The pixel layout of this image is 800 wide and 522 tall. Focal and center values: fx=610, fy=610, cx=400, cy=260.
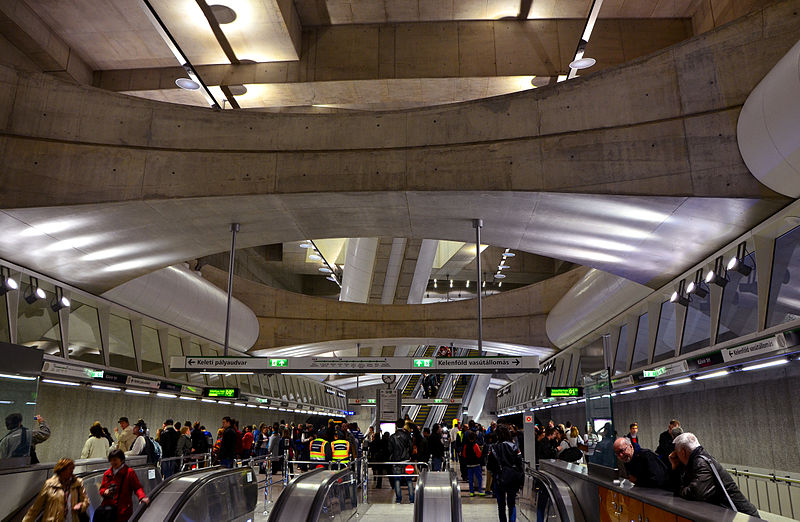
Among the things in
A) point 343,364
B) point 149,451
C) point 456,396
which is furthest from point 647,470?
point 456,396

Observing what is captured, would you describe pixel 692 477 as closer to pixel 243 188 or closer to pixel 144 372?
pixel 243 188

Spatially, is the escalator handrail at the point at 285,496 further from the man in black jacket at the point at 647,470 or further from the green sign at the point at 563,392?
the green sign at the point at 563,392

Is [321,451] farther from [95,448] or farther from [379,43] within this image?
[379,43]

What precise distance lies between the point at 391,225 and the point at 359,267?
1760 cm

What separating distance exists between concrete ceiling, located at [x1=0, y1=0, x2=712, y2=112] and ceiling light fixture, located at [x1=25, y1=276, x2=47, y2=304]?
19.5 feet

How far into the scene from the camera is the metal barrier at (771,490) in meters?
8.94

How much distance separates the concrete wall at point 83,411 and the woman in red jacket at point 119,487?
7044 mm

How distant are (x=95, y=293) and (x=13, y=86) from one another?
525cm

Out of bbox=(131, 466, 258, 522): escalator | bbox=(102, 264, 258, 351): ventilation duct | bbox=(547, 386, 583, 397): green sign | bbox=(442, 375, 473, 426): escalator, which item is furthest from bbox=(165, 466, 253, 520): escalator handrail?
bbox=(442, 375, 473, 426): escalator

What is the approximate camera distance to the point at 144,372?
16312 millimetres

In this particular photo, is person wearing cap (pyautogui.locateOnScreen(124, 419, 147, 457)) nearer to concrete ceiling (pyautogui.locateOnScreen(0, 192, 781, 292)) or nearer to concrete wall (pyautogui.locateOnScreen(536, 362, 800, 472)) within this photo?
concrete ceiling (pyautogui.locateOnScreen(0, 192, 781, 292))

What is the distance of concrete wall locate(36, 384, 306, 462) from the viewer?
13.4 metres

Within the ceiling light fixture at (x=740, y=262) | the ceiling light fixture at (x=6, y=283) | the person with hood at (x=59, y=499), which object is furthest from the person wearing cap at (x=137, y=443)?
the ceiling light fixture at (x=740, y=262)

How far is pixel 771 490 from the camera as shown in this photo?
9523 mm
